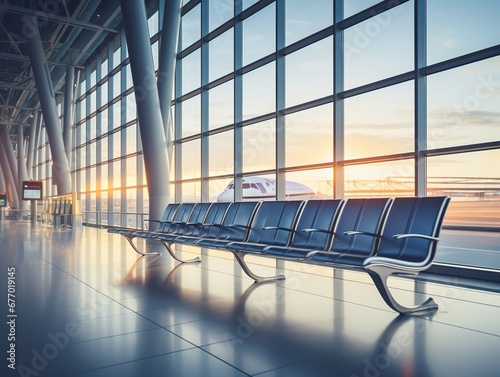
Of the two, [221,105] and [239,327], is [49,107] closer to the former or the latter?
[221,105]

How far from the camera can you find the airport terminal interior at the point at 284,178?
2750 mm

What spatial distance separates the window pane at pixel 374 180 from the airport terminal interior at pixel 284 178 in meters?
0.04

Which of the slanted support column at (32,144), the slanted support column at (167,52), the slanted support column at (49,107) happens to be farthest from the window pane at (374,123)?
the slanted support column at (32,144)

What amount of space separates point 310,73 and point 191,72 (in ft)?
16.2

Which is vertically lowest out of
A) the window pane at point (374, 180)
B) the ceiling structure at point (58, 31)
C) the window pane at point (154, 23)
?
the window pane at point (374, 180)

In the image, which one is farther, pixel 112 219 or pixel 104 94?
pixel 104 94

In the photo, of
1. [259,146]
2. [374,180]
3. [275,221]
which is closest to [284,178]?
[259,146]

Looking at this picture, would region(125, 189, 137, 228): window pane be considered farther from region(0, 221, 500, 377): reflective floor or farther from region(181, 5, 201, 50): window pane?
region(0, 221, 500, 377): reflective floor

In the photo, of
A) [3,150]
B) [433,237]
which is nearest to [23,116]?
[3,150]

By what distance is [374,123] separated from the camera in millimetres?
7648

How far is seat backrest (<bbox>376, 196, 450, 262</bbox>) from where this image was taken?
3.61 metres

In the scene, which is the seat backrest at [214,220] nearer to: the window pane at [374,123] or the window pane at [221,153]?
the window pane at [374,123]

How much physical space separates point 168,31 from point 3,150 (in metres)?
29.9

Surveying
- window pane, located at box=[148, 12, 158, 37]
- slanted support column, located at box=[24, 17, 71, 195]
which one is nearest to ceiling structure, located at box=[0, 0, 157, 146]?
window pane, located at box=[148, 12, 158, 37]
